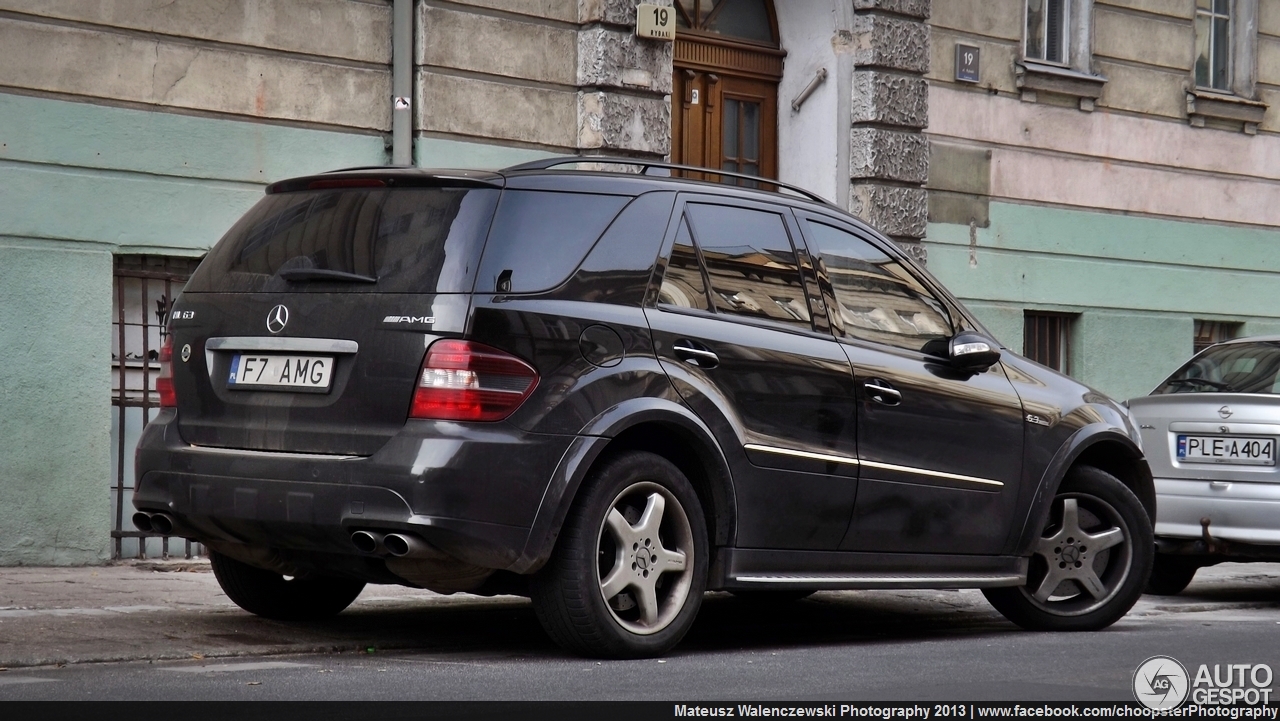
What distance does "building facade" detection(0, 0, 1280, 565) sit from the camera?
32.0 ft

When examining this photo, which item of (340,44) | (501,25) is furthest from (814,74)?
(340,44)

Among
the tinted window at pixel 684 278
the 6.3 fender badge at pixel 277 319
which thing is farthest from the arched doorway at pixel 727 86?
the 6.3 fender badge at pixel 277 319

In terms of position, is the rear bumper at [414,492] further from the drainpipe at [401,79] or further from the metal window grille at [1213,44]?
the metal window grille at [1213,44]

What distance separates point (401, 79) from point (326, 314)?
5.39 m

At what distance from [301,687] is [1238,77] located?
1342 cm

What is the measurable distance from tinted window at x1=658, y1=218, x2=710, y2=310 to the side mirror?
1.28 meters

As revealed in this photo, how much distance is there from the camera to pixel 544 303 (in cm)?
591

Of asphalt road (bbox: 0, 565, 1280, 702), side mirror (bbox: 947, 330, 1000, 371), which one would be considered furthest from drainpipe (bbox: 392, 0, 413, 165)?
side mirror (bbox: 947, 330, 1000, 371)

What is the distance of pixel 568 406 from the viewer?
230 inches

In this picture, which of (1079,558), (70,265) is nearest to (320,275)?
(1079,558)

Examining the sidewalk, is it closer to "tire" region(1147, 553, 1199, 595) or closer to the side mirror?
"tire" region(1147, 553, 1199, 595)

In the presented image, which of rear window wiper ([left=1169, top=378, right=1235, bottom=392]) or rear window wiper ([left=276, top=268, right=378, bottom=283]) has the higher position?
rear window wiper ([left=276, top=268, right=378, bottom=283])

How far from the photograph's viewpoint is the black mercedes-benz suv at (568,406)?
576cm
